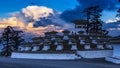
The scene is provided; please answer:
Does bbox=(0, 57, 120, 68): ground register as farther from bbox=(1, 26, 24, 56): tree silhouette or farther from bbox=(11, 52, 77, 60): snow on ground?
bbox=(1, 26, 24, 56): tree silhouette

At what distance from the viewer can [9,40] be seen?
65.2 metres

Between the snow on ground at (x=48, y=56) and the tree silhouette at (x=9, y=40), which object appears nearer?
the snow on ground at (x=48, y=56)

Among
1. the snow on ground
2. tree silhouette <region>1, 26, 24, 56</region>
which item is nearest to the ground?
the snow on ground

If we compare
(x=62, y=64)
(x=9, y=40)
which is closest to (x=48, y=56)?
(x=62, y=64)

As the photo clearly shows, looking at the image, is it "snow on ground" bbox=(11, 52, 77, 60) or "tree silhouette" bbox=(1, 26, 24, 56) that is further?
"tree silhouette" bbox=(1, 26, 24, 56)

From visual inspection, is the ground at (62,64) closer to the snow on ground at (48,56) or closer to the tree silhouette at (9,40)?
the snow on ground at (48,56)

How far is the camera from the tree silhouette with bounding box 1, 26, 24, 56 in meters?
63.2

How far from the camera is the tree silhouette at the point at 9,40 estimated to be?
6318 centimetres

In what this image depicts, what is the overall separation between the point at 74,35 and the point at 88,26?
810 centimetres

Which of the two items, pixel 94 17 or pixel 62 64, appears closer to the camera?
pixel 62 64

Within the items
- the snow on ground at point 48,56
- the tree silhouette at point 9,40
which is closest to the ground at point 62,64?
the snow on ground at point 48,56

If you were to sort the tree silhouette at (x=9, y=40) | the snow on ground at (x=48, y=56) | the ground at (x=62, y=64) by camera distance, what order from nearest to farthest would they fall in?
the ground at (x=62, y=64) → the snow on ground at (x=48, y=56) → the tree silhouette at (x=9, y=40)

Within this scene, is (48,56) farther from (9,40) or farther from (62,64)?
(9,40)

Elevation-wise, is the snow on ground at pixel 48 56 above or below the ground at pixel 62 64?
above
